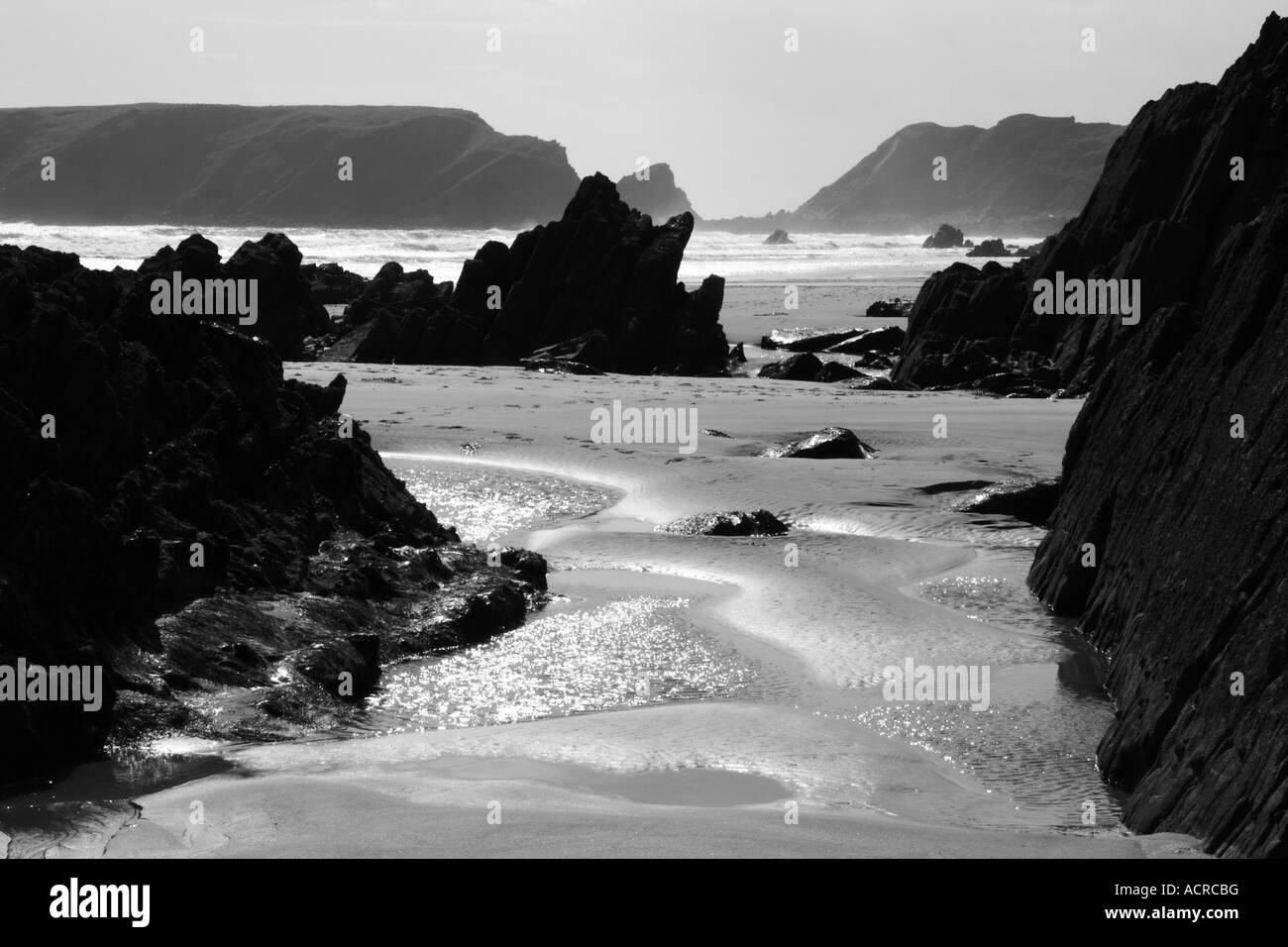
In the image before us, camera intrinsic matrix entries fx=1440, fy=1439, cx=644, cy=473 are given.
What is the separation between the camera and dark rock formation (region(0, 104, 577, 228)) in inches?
5217

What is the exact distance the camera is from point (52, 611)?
5996 millimetres

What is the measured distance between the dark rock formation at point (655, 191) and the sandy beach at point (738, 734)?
157 metres

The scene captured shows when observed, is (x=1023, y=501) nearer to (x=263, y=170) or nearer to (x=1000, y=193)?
(x=263, y=170)

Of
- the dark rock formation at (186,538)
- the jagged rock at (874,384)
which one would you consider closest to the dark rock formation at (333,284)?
Answer: the jagged rock at (874,384)

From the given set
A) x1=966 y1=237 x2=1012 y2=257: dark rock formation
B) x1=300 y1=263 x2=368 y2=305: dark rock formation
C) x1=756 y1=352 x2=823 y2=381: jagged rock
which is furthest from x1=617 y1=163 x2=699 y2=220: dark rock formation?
x1=756 y1=352 x2=823 y2=381: jagged rock

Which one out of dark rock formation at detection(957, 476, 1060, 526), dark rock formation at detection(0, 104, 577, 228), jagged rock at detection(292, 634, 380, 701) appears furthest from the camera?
dark rock formation at detection(0, 104, 577, 228)

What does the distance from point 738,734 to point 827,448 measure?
26.4 ft

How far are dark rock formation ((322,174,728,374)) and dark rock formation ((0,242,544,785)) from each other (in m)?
15.3

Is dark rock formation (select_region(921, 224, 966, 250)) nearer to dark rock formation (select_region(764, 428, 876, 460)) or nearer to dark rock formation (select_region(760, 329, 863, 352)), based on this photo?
dark rock formation (select_region(760, 329, 863, 352))

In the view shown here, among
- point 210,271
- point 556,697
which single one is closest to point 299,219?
point 210,271

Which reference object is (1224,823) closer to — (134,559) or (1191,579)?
(1191,579)

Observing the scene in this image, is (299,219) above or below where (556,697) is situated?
above

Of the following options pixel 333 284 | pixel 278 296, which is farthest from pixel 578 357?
pixel 333 284
